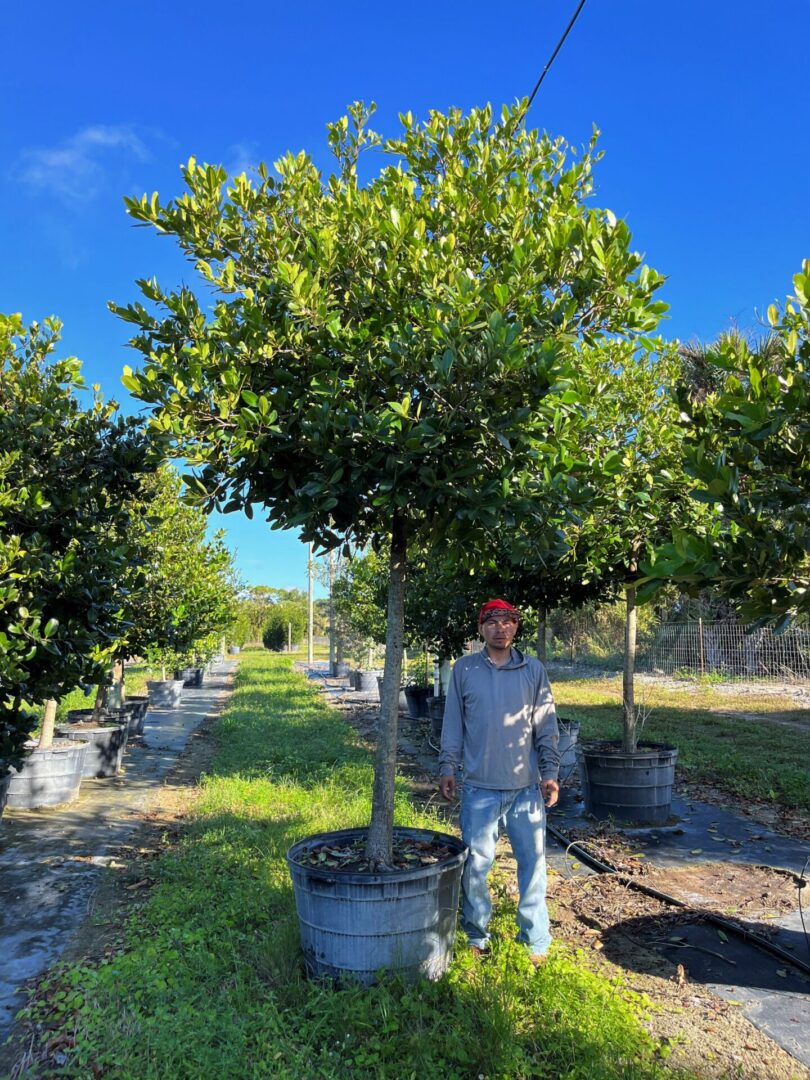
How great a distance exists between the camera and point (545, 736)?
4020 mm

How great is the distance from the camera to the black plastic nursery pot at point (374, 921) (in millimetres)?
3393

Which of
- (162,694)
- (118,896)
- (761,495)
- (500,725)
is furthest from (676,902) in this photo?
(162,694)

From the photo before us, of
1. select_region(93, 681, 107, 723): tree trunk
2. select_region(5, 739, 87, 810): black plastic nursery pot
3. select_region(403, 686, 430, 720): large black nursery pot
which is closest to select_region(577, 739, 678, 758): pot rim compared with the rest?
select_region(5, 739, 87, 810): black plastic nursery pot

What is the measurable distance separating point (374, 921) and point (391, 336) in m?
2.69

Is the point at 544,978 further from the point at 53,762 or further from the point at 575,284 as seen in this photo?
the point at 53,762

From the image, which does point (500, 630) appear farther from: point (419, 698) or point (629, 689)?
point (419, 698)

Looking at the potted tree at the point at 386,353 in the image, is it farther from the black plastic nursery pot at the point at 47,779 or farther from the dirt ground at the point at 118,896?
the black plastic nursery pot at the point at 47,779

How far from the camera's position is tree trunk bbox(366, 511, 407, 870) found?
3.80m

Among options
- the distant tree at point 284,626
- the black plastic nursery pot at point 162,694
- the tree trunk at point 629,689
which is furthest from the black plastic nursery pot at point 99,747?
the distant tree at point 284,626

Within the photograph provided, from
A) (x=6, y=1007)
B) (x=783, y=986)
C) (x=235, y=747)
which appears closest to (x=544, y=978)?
(x=783, y=986)

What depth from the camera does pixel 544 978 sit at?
135 inches

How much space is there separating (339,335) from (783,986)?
390 cm

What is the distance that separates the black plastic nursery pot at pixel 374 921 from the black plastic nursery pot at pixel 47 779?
5.17 m

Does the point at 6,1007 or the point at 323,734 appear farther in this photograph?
the point at 323,734
